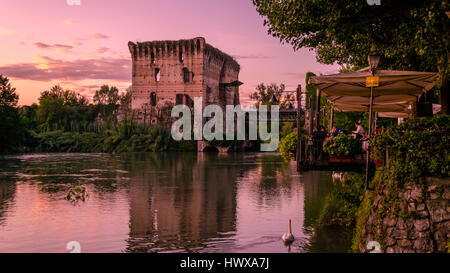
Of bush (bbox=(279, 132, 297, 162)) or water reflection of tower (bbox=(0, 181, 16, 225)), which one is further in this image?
water reflection of tower (bbox=(0, 181, 16, 225))

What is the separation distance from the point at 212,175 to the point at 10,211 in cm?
1675

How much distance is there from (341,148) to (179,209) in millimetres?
9556

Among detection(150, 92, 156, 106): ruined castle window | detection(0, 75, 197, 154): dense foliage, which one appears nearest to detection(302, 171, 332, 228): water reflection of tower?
detection(0, 75, 197, 154): dense foliage

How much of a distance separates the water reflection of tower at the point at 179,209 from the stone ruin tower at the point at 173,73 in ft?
139

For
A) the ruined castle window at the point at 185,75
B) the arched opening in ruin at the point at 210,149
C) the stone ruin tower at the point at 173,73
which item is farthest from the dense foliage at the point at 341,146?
the ruined castle window at the point at 185,75

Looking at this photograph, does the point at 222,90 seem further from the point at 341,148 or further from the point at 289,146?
the point at 341,148

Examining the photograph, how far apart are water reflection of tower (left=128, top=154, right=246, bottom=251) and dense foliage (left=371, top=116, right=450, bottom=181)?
6.46 m

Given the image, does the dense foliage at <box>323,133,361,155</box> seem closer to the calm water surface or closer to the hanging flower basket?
the hanging flower basket

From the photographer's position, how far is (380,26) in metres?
13.6

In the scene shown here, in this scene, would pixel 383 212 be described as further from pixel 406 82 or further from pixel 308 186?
pixel 308 186

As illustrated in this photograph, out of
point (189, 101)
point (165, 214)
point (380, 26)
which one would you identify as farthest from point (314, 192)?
point (189, 101)

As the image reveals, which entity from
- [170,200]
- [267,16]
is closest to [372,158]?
[267,16]

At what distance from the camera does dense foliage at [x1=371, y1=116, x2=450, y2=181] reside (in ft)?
26.2

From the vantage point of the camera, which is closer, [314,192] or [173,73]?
[314,192]
